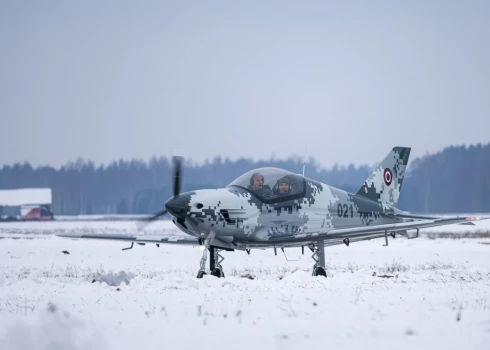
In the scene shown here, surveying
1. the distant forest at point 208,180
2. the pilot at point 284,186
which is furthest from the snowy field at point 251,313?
the distant forest at point 208,180

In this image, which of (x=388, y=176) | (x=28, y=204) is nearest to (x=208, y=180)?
(x=28, y=204)

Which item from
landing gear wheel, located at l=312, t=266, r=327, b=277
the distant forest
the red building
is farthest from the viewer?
the distant forest

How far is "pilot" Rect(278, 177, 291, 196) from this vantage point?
649 inches

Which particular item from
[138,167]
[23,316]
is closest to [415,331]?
[23,316]

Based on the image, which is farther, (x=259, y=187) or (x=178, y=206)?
(x=259, y=187)

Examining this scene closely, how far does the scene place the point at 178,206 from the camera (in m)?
14.7

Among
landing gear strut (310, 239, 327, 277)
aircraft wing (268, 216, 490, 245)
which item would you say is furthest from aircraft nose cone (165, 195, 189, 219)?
landing gear strut (310, 239, 327, 277)

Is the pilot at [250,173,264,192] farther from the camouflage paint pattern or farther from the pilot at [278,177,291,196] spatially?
the pilot at [278,177,291,196]

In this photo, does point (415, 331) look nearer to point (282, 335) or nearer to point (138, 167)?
point (282, 335)

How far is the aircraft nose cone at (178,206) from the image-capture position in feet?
48.1

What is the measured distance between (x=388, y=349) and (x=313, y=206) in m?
10.5

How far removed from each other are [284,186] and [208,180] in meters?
134

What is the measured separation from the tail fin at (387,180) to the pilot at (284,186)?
3267 mm

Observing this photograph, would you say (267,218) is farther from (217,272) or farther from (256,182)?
(217,272)
